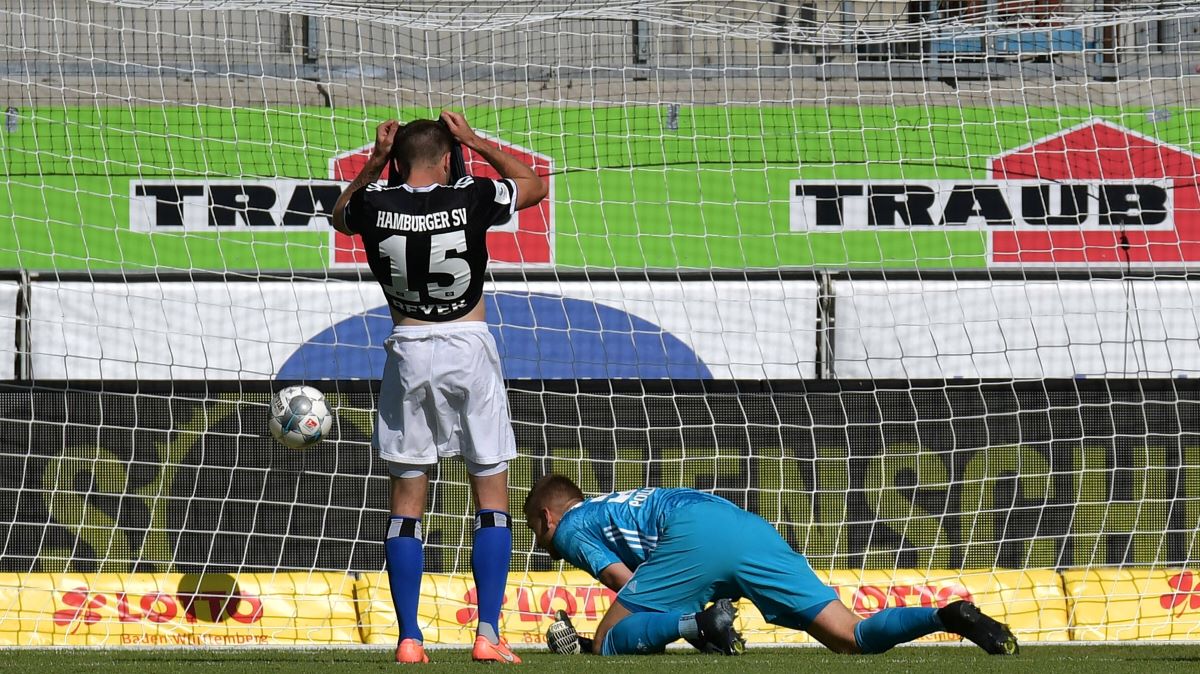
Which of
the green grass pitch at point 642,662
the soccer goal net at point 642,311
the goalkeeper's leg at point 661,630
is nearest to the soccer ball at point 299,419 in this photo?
the soccer goal net at point 642,311

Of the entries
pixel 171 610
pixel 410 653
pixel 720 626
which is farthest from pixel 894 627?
pixel 171 610

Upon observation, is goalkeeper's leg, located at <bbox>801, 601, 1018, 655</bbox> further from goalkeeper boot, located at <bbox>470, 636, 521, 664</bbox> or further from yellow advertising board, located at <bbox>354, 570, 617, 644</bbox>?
yellow advertising board, located at <bbox>354, 570, 617, 644</bbox>

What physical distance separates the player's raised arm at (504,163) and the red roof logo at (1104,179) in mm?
4258

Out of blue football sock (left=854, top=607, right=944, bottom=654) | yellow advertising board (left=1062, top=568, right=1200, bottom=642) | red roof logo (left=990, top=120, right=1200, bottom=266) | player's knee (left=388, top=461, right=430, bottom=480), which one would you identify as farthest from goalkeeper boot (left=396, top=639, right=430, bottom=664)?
red roof logo (left=990, top=120, right=1200, bottom=266)

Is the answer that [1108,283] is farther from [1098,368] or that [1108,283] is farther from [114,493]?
[114,493]

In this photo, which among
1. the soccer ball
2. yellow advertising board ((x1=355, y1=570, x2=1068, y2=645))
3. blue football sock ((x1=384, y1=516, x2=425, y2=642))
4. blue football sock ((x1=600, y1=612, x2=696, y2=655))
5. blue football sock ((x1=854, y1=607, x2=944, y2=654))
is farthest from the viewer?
yellow advertising board ((x1=355, y1=570, x2=1068, y2=645))

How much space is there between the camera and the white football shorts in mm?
4488

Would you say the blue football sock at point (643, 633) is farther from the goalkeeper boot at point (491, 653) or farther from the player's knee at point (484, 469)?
the player's knee at point (484, 469)

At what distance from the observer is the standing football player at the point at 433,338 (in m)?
4.48

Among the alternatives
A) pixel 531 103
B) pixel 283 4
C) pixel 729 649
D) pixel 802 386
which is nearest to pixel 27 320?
pixel 283 4

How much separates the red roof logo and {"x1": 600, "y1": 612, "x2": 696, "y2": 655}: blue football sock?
4268 mm

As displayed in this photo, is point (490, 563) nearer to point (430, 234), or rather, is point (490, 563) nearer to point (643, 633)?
point (643, 633)

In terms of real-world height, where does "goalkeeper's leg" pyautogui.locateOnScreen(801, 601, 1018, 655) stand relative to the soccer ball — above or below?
below

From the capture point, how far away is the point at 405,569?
176 inches
